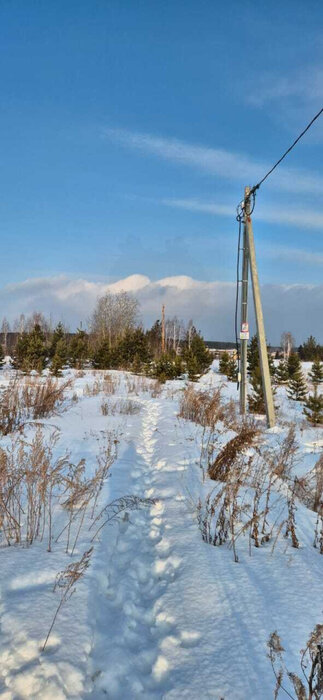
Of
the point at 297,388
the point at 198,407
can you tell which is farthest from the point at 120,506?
the point at 297,388

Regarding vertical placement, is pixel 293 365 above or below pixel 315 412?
above

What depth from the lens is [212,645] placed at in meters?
1.90

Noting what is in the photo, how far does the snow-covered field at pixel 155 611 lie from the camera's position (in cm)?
168

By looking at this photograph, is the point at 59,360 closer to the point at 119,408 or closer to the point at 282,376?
the point at 282,376

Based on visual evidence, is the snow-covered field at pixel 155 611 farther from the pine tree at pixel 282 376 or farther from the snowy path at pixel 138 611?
the pine tree at pixel 282 376

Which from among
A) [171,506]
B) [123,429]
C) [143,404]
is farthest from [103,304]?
[171,506]

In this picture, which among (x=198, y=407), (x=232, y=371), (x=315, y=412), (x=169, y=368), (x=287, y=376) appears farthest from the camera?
(x=287, y=376)

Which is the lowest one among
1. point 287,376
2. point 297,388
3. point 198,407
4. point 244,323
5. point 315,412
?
point 315,412

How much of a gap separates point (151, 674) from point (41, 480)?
5.16 ft

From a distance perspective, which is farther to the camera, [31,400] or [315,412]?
[315,412]

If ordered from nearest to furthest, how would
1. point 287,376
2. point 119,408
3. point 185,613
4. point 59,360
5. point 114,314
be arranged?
point 185,613
point 119,408
point 59,360
point 287,376
point 114,314

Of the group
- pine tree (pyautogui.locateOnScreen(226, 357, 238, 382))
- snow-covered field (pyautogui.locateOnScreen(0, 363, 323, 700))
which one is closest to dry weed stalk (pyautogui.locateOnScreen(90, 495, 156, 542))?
snow-covered field (pyautogui.locateOnScreen(0, 363, 323, 700))

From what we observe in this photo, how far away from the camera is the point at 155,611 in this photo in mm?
2246

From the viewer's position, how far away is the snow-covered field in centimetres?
168
